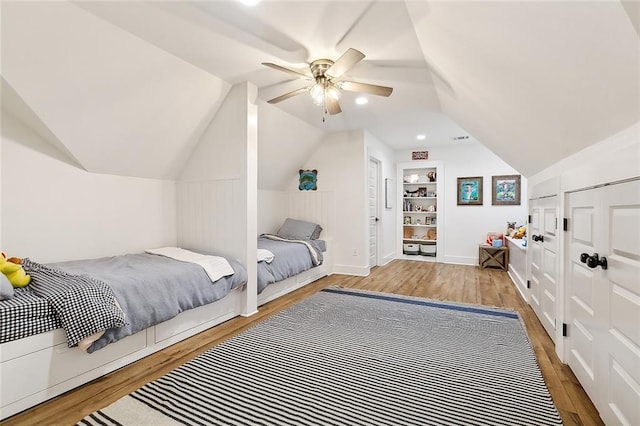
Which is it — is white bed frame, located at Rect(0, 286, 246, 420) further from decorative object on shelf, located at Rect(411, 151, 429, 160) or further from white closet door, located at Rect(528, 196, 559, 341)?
decorative object on shelf, located at Rect(411, 151, 429, 160)

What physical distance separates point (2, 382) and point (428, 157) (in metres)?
6.24

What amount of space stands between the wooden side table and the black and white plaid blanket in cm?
534

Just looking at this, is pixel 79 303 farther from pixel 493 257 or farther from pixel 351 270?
pixel 493 257

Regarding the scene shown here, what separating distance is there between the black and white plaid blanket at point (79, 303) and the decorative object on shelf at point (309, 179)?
349cm

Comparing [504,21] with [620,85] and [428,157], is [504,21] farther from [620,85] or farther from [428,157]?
Result: [428,157]

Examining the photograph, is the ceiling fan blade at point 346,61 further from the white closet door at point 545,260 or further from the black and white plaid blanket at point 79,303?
the black and white plaid blanket at point 79,303

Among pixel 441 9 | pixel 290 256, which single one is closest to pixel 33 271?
pixel 290 256

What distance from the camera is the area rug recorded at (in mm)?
1527

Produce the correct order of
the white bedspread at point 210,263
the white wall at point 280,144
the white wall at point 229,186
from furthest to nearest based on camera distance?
the white wall at point 280,144 → the white wall at point 229,186 → the white bedspread at point 210,263

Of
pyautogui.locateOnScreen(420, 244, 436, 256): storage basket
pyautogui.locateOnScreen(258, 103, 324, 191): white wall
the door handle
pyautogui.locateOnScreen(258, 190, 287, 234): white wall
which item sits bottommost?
pyautogui.locateOnScreen(420, 244, 436, 256): storage basket

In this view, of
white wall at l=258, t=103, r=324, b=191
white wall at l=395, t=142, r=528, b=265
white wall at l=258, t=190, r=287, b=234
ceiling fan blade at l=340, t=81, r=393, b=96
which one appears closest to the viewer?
ceiling fan blade at l=340, t=81, r=393, b=96

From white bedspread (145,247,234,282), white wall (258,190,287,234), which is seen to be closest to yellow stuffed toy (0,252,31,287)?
white bedspread (145,247,234,282)

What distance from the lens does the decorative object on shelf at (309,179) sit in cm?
505

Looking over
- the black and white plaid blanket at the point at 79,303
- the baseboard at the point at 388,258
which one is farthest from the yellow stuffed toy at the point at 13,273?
the baseboard at the point at 388,258
